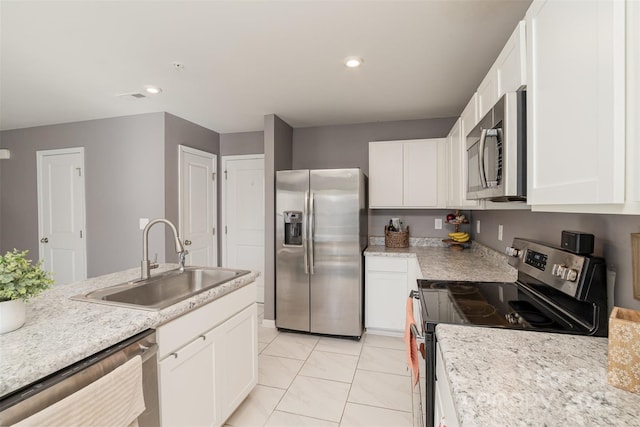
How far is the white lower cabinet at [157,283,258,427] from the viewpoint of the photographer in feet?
4.13

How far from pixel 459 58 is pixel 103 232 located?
4.00 meters

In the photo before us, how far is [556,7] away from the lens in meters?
0.85

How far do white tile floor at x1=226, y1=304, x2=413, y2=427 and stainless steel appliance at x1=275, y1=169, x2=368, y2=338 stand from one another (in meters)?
0.25

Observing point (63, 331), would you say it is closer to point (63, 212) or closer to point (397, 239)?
point (397, 239)

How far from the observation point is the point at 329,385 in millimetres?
2172

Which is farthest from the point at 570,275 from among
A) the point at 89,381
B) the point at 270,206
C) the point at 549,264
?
the point at 270,206

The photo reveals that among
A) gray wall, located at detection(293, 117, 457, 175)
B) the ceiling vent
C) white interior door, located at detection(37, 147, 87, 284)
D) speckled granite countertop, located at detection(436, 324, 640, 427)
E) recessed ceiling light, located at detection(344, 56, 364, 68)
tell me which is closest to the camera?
speckled granite countertop, located at detection(436, 324, 640, 427)

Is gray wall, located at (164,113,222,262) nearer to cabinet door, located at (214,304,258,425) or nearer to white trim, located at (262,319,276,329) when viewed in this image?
white trim, located at (262,319,276,329)

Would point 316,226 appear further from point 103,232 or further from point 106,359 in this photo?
point 103,232

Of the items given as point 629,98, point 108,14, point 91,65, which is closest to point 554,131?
point 629,98

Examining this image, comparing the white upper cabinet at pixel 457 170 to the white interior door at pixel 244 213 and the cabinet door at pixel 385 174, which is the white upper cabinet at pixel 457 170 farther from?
the white interior door at pixel 244 213

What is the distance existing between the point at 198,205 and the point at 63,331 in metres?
2.78

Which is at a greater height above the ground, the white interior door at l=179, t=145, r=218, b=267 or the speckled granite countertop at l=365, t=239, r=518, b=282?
the white interior door at l=179, t=145, r=218, b=267

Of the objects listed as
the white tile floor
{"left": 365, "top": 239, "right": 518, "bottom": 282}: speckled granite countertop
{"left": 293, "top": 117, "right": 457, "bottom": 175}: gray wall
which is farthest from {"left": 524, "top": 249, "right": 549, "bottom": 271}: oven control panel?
{"left": 293, "top": 117, "right": 457, "bottom": 175}: gray wall
